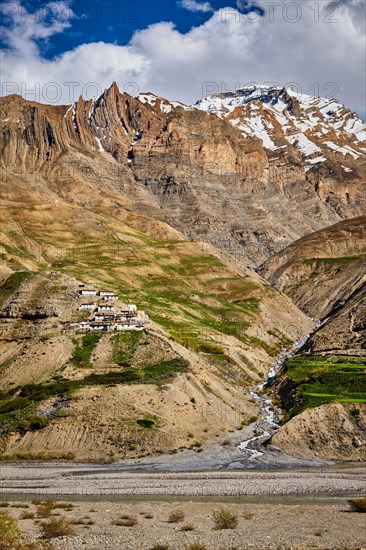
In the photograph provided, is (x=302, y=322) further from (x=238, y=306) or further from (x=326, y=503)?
(x=326, y=503)

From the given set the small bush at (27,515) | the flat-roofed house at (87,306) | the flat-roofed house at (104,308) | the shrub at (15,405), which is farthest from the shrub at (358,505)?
the flat-roofed house at (104,308)

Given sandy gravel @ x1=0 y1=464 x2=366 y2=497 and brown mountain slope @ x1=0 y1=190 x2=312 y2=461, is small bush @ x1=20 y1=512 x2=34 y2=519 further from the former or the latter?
brown mountain slope @ x1=0 y1=190 x2=312 y2=461

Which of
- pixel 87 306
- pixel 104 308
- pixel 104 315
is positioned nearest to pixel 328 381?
pixel 104 315

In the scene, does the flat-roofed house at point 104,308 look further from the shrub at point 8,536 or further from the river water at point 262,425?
the shrub at point 8,536

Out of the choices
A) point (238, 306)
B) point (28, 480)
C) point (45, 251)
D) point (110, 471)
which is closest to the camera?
point (28, 480)

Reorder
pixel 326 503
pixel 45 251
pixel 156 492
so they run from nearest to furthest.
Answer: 1. pixel 326 503
2. pixel 156 492
3. pixel 45 251

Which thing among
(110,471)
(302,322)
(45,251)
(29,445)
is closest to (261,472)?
(110,471)
